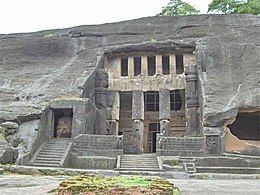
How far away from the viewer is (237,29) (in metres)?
23.6

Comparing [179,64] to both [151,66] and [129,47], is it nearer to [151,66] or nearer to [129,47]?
[151,66]

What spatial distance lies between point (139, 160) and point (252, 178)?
4940 mm

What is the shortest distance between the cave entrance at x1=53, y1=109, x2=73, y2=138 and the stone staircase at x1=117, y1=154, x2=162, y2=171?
4.11 meters

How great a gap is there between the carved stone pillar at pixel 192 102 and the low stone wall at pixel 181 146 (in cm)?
392

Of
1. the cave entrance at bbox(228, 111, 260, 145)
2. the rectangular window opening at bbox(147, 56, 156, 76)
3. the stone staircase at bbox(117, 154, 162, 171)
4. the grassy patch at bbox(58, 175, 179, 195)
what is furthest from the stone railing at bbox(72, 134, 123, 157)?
the grassy patch at bbox(58, 175, 179, 195)

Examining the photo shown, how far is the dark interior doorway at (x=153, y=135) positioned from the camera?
77.7ft

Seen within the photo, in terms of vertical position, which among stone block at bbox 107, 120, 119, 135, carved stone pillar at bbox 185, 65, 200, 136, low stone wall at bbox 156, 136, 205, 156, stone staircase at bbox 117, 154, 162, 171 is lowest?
stone staircase at bbox 117, 154, 162, 171

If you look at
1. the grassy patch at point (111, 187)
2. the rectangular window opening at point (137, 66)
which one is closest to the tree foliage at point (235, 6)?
the rectangular window opening at point (137, 66)

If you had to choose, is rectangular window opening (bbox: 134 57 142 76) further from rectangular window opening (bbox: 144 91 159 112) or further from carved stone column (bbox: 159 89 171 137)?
carved stone column (bbox: 159 89 171 137)

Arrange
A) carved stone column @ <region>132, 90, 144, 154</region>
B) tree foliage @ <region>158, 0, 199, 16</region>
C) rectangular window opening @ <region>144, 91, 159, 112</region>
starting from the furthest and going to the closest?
tree foliage @ <region>158, 0, 199, 16</region>
rectangular window opening @ <region>144, 91, 159, 112</region>
carved stone column @ <region>132, 90, 144, 154</region>

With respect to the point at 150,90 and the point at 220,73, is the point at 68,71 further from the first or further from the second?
the point at 220,73

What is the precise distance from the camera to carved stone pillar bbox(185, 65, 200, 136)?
821 inches

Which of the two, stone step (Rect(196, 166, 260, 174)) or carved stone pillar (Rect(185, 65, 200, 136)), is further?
carved stone pillar (Rect(185, 65, 200, 136))

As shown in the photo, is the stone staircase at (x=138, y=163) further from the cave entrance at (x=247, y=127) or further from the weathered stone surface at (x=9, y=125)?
the cave entrance at (x=247, y=127)
